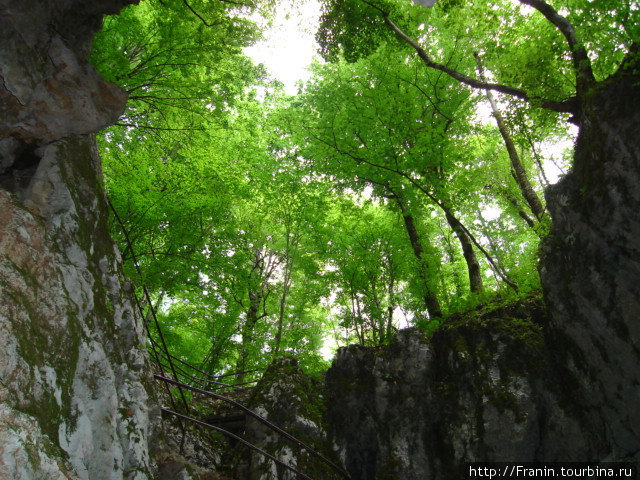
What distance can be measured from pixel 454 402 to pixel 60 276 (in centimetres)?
720

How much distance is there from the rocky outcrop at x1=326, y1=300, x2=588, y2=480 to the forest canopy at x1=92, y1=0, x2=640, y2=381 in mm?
1159

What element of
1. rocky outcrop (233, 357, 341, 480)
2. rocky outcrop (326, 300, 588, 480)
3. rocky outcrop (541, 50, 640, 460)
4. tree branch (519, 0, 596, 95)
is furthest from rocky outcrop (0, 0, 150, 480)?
tree branch (519, 0, 596, 95)

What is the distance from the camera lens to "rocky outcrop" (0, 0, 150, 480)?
2832 mm

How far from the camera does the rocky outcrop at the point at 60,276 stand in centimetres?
283

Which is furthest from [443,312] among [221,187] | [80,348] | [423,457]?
[80,348]

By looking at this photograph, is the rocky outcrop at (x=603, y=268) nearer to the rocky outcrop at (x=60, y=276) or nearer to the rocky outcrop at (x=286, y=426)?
the rocky outcrop at (x=286, y=426)

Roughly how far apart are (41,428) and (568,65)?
368 inches

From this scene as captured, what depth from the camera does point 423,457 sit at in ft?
24.1

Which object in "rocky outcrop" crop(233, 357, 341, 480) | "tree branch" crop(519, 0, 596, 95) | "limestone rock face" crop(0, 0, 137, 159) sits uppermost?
"tree branch" crop(519, 0, 596, 95)

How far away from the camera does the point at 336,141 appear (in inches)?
395

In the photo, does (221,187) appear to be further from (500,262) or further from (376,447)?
(500,262)

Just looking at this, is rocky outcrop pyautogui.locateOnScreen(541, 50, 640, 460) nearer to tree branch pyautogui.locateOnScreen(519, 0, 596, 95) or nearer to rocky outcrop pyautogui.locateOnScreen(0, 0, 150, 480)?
tree branch pyautogui.locateOnScreen(519, 0, 596, 95)

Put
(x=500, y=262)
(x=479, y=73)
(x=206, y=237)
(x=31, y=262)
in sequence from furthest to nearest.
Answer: (x=500, y=262) < (x=479, y=73) < (x=206, y=237) < (x=31, y=262)

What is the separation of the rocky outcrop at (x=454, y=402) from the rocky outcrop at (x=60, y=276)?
5.24m
